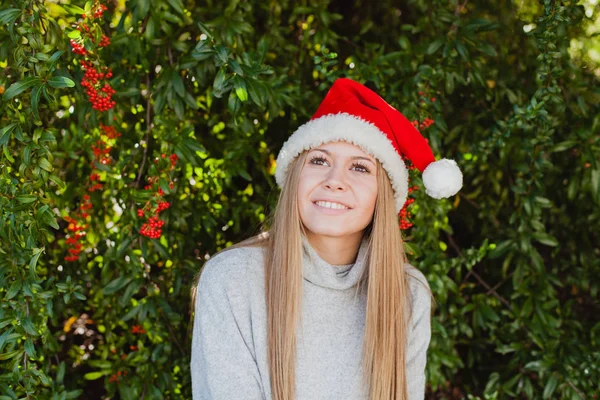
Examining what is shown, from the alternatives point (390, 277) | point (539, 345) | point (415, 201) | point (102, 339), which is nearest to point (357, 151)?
point (390, 277)

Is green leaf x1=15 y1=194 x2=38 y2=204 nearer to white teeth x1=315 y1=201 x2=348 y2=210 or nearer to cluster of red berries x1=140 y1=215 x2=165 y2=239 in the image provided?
cluster of red berries x1=140 y1=215 x2=165 y2=239

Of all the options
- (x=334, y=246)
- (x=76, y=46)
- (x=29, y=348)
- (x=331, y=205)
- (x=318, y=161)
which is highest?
(x=76, y=46)

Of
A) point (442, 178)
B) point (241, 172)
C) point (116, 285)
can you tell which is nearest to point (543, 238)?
point (442, 178)

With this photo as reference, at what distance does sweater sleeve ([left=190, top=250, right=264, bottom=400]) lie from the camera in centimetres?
188

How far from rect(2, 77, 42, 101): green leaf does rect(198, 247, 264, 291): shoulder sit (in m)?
0.69

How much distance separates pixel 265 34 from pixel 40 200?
107 cm

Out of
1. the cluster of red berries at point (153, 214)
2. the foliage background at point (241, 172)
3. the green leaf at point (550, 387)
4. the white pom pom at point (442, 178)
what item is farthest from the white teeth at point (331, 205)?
the green leaf at point (550, 387)

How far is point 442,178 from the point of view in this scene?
1.96 m

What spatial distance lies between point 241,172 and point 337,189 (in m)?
0.56

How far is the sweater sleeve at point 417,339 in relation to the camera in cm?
211

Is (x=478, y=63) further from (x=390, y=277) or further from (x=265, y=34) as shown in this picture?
(x=390, y=277)

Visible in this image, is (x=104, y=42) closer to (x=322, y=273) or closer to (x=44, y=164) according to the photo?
(x=44, y=164)

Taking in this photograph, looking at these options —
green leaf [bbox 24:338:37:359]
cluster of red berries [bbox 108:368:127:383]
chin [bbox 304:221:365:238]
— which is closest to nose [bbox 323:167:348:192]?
chin [bbox 304:221:365:238]

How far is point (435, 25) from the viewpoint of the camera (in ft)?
8.45
